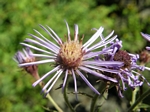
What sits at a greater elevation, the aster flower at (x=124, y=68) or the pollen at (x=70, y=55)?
the pollen at (x=70, y=55)

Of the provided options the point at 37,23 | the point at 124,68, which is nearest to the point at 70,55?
the point at 124,68

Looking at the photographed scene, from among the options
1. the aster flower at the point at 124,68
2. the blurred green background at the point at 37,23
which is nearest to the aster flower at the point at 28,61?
the aster flower at the point at 124,68

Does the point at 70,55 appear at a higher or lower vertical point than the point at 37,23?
lower

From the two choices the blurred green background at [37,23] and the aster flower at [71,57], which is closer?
the aster flower at [71,57]

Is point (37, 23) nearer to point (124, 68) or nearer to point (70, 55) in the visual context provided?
point (70, 55)

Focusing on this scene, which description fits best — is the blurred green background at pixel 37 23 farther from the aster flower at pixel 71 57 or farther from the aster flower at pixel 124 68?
the aster flower at pixel 124 68

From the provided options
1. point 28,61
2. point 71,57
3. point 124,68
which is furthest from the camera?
point 28,61

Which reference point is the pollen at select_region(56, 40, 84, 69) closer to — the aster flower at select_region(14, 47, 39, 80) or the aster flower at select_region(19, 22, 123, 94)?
the aster flower at select_region(19, 22, 123, 94)
